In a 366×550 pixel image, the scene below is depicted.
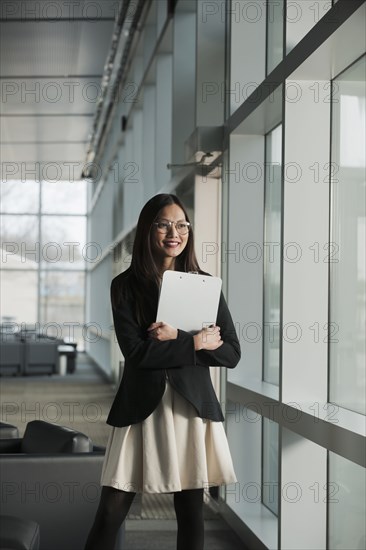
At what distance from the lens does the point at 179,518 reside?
315cm

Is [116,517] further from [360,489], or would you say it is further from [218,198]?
[218,198]

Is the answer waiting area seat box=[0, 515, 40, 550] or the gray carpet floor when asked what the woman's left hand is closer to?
waiting area seat box=[0, 515, 40, 550]

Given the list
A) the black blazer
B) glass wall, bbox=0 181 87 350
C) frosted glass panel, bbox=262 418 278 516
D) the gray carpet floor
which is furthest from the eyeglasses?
glass wall, bbox=0 181 87 350

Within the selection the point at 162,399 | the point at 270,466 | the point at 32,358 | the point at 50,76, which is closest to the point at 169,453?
the point at 162,399

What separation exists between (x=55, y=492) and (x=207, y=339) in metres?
1.18

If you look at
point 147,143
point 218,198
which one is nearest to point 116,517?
point 218,198

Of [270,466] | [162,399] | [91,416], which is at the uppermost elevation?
[162,399]

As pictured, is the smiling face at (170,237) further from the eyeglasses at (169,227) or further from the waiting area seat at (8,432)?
the waiting area seat at (8,432)

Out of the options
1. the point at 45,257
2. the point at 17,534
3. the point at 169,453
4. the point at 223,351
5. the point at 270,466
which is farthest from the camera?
the point at 45,257

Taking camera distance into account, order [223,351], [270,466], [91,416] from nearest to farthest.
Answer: [223,351]
[270,466]
[91,416]

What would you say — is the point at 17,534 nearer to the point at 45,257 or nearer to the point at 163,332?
the point at 163,332

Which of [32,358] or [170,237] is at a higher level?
[170,237]

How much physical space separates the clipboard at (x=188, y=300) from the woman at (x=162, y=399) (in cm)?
5

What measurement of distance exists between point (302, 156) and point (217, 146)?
1.82 meters
